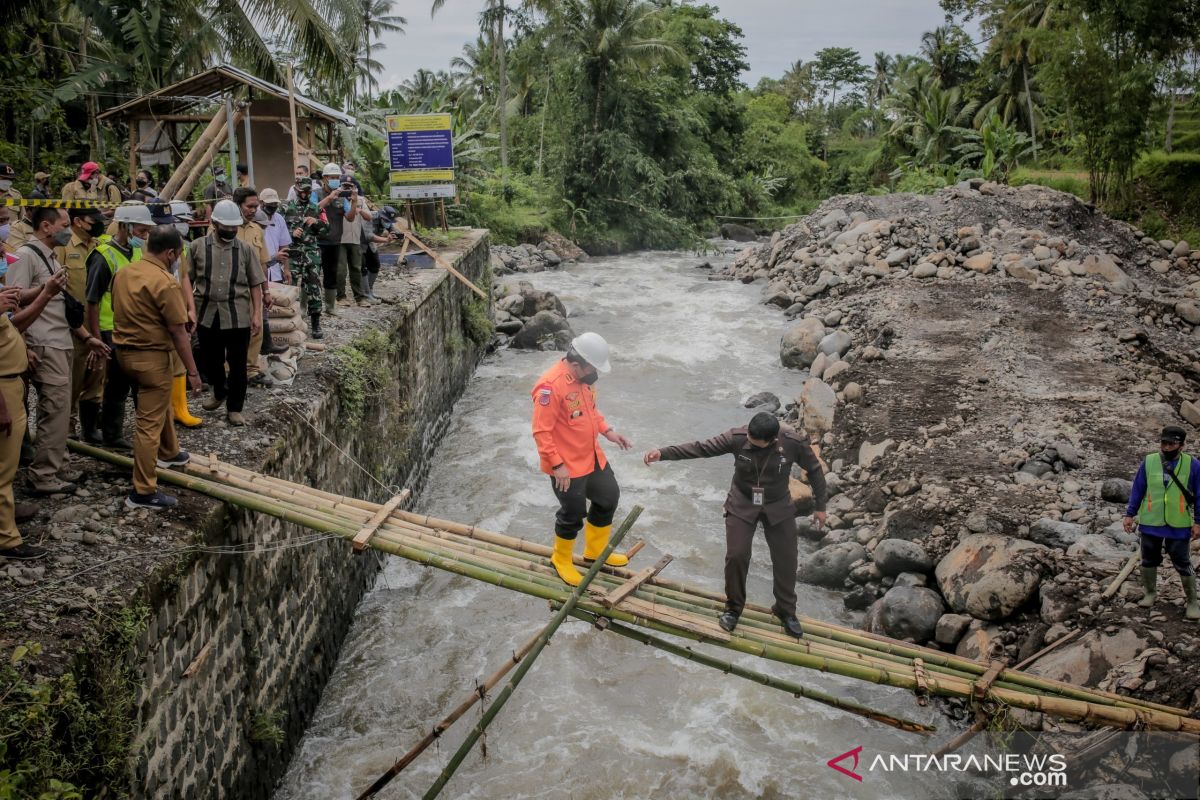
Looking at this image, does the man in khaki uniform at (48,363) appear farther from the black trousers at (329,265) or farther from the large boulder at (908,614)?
the large boulder at (908,614)

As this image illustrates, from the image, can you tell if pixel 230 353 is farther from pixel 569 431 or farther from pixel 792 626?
pixel 792 626

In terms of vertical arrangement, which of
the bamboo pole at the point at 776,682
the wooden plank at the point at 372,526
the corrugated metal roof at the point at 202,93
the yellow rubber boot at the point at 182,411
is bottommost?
the bamboo pole at the point at 776,682

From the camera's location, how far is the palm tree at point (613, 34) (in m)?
28.8

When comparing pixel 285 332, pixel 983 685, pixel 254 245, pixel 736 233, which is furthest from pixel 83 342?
pixel 736 233

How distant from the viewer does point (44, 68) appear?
17.7 metres

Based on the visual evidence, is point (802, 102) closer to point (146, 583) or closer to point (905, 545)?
point (905, 545)

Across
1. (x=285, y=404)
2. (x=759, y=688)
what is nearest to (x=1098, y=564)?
(x=759, y=688)

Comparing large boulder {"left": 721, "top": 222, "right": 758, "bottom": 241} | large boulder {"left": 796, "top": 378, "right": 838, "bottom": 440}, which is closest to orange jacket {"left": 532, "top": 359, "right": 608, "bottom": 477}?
large boulder {"left": 796, "top": 378, "right": 838, "bottom": 440}

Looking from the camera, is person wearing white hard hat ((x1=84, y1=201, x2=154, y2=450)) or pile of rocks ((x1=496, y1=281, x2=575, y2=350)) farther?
pile of rocks ((x1=496, y1=281, x2=575, y2=350))

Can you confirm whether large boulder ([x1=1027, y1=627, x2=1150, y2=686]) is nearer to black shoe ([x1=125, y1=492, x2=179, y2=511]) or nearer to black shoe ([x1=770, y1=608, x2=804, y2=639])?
black shoe ([x1=770, y1=608, x2=804, y2=639])

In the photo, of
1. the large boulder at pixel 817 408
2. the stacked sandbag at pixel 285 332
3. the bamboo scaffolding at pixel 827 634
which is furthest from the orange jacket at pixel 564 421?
the large boulder at pixel 817 408

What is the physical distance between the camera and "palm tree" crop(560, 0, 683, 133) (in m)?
28.8

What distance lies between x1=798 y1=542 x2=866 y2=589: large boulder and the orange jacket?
4073 mm

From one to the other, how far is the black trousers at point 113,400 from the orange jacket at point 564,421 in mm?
2700
